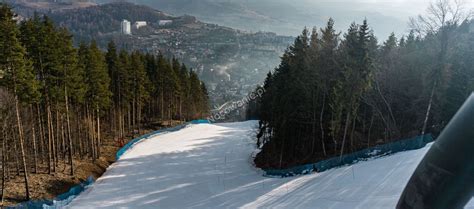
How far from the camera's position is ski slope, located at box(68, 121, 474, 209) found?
17341 millimetres

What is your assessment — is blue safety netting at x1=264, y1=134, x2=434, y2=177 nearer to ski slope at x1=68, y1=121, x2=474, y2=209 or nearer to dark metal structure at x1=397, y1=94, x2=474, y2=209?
ski slope at x1=68, y1=121, x2=474, y2=209

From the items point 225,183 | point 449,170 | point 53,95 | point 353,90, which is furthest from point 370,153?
point 53,95

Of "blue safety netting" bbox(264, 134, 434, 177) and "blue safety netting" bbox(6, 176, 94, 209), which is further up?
"blue safety netting" bbox(264, 134, 434, 177)

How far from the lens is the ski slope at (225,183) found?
1734cm

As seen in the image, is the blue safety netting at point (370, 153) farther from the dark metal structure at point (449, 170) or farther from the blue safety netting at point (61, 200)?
the dark metal structure at point (449, 170)

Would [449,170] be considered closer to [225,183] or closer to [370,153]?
[370,153]

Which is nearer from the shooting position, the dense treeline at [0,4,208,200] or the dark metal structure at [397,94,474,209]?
the dark metal structure at [397,94,474,209]

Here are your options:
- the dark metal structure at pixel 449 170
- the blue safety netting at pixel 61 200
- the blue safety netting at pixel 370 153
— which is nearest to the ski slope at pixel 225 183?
→ the blue safety netting at pixel 61 200

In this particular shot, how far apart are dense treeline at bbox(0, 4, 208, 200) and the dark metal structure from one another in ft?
67.0

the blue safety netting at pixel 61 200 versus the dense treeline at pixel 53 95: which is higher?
the dense treeline at pixel 53 95

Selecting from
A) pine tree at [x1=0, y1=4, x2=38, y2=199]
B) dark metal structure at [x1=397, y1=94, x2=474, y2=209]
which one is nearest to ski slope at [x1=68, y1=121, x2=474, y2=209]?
pine tree at [x1=0, y1=4, x2=38, y2=199]

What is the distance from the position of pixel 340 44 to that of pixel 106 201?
816 inches

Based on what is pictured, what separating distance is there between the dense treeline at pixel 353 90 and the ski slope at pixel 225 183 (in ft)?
16.1

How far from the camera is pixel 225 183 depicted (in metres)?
26.9
